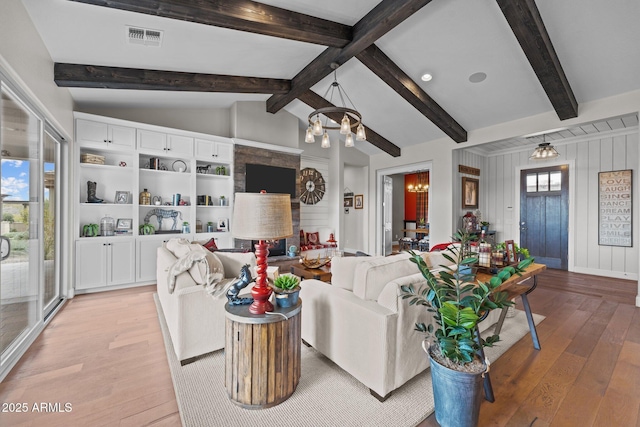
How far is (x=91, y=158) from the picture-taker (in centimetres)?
402

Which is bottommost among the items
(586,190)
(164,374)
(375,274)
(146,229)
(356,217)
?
(164,374)

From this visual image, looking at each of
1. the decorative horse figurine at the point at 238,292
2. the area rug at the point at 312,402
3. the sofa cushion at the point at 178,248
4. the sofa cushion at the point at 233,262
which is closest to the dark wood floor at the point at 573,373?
the area rug at the point at 312,402

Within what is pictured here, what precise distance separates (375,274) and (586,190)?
5999mm

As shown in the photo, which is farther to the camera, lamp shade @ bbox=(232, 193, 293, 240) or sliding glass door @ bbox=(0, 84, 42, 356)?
sliding glass door @ bbox=(0, 84, 42, 356)

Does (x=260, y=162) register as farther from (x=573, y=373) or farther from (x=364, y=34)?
(x=573, y=373)

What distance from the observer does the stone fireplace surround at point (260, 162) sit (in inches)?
210

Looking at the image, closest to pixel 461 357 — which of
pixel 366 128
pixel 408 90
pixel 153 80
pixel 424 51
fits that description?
pixel 424 51

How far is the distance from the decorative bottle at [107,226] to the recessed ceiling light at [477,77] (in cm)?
582

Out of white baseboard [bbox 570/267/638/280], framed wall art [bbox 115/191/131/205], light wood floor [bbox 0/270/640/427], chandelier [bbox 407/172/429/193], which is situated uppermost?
chandelier [bbox 407/172/429/193]

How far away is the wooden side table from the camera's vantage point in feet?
5.20

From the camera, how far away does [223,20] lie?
8.64 ft

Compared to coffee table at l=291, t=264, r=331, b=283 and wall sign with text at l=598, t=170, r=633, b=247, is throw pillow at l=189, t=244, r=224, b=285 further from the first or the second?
wall sign with text at l=598, t=170, r=633, b=247

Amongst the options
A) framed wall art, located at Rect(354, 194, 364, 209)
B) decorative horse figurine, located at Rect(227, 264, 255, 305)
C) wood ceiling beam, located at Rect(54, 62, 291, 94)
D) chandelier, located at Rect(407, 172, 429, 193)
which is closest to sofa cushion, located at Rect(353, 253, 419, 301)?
decorative horse figurine, located at Rect(227, 264, 255, 305)

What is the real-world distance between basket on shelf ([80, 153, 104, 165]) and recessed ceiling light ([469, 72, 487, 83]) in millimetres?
5527
